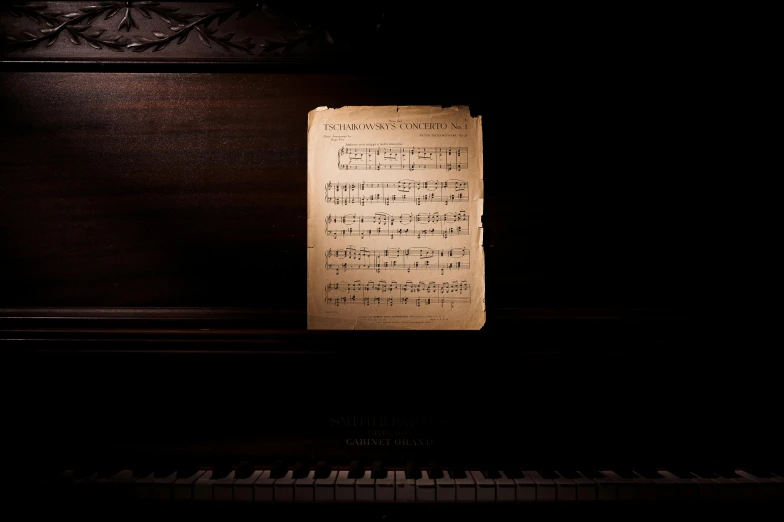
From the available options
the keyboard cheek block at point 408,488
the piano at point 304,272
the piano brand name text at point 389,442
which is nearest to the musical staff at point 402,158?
the piano at point 304,272

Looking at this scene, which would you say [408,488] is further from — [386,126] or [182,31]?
[182,31]

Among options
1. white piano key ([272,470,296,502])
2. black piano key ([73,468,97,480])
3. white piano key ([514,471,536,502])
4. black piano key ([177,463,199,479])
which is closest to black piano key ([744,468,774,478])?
white piano key ([514,471,536,502])

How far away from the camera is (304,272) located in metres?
1.86

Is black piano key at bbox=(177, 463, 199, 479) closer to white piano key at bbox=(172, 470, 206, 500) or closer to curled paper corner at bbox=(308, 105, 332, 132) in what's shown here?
white piano key at bbox=(172, 470, 206, 500)

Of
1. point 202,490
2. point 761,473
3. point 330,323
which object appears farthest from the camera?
point 330,323

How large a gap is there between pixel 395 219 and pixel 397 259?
0.17 metres

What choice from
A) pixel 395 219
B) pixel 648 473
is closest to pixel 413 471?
pixel 648 473

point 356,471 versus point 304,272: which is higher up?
point 304,272

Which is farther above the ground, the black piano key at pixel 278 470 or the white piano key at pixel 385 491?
the black piano key at pixel 278 470

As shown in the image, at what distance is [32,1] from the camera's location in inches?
74.4

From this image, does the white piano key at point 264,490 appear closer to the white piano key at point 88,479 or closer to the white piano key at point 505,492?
the white piano key at point 88,479

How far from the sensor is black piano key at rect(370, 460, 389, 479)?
1.61m

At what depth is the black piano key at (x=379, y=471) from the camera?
5.28ft

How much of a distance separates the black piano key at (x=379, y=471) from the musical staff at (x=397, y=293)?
24.1 inches
